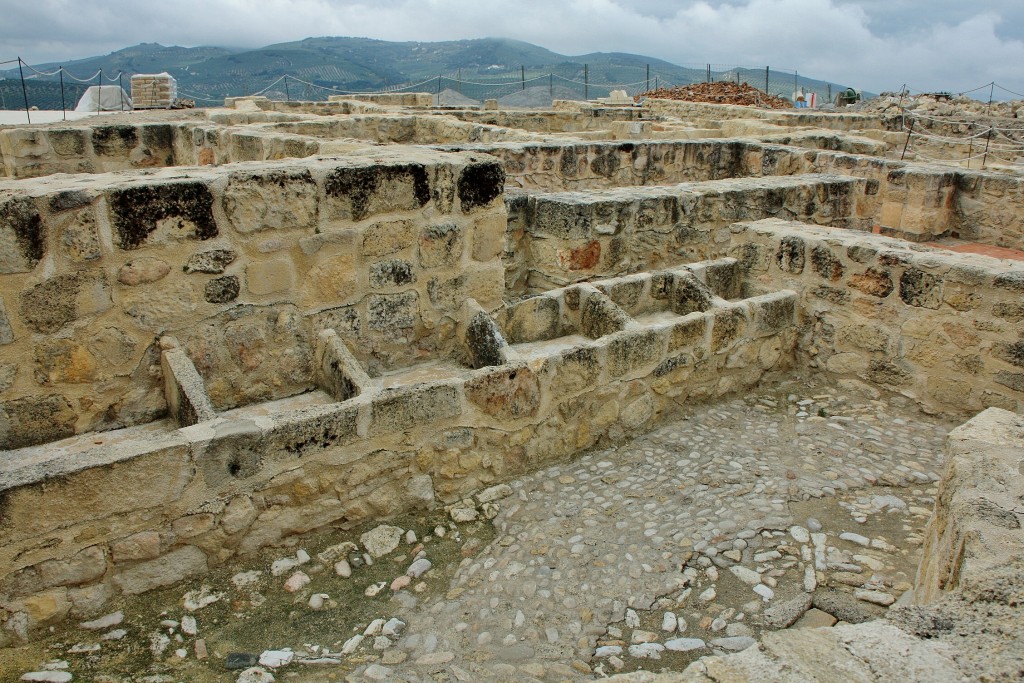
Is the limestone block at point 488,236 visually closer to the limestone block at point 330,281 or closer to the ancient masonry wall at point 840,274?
the limestone block at point 330,281

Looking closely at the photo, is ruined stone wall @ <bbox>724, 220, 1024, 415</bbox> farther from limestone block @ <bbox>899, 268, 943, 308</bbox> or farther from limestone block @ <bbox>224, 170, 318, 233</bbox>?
limestone block @ <bbox>224, 170, 318, 233</bbox>

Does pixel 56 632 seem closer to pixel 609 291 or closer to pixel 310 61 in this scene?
pixel 609 291

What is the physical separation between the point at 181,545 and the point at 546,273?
3.60m

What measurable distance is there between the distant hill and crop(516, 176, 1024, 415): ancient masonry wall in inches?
538

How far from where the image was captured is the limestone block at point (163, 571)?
253cm

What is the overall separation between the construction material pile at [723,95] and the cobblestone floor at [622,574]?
20.4m

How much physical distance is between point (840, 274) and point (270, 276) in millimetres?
3328

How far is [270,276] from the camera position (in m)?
3.20

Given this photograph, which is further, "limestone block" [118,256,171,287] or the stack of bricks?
the stack of bricks

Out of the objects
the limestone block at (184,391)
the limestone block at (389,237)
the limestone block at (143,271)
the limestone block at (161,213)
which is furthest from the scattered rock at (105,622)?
the limestone block at (389,237)

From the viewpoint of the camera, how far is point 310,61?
7112cm

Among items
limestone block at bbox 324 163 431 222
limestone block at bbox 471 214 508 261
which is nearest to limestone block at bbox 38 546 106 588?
limestone block at bbox 324 163 431 222

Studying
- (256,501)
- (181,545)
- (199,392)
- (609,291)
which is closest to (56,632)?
(181,545)

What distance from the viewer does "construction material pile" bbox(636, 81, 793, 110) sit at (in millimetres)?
22344
